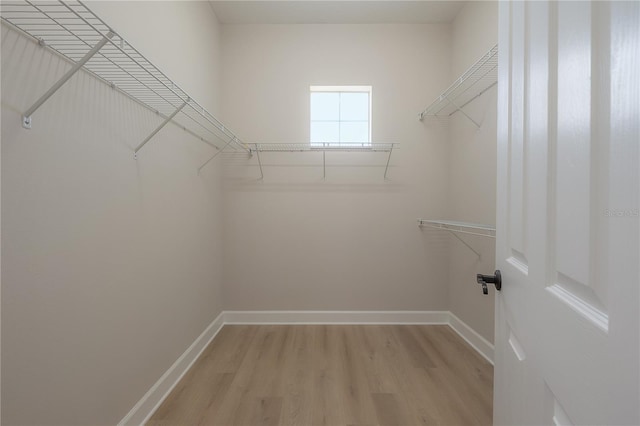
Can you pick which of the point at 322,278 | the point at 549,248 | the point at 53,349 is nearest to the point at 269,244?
the point at 322,278

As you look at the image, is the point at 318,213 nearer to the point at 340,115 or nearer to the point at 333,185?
the point at 333,185

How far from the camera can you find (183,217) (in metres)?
1.81

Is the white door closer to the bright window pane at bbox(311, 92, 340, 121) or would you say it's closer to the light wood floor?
the light wood floor

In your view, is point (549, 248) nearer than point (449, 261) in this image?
Yes

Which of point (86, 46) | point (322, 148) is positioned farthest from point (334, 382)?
point (86, 46)

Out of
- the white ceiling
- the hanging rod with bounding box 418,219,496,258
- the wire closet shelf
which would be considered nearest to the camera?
the wire closet shelf

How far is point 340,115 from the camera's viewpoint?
8.64ft

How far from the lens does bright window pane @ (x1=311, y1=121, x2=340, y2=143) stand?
8.65 feet

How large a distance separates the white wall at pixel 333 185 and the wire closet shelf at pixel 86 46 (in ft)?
3.19

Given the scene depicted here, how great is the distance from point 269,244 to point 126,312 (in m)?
1.37

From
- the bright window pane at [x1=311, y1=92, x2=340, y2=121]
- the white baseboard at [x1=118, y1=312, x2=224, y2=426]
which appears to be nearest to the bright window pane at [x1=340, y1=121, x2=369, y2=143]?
the bright window pane at [x1=311, y1=92, x2=340, y2=121]

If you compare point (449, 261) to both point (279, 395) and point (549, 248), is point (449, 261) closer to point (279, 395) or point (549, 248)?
point (279, 395)

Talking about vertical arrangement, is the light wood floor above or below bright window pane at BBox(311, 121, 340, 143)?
below

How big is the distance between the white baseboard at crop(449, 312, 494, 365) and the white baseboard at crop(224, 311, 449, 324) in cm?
12
